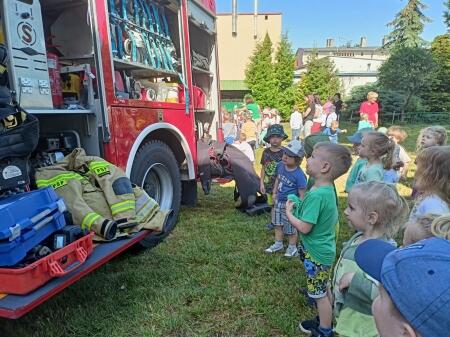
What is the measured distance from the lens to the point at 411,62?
74.5ft

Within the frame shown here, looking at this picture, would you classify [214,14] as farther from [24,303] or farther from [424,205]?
[24,303]

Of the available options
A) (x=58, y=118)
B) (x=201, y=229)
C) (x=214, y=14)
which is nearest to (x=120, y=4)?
(x=58, y=118)

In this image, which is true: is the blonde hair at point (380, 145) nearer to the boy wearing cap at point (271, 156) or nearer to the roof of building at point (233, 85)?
the boy wearing cap at point (271, 156)

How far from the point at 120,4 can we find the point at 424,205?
3.08 metres

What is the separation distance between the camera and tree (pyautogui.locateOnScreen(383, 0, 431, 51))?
33.8 meters

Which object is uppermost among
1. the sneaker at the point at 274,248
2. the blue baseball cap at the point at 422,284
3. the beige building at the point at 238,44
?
the beige building at the point at 238,44

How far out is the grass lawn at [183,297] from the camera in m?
2.61

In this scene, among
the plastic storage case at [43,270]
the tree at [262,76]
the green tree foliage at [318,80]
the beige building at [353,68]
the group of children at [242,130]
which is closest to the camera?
the plastic storage case at [43,270]

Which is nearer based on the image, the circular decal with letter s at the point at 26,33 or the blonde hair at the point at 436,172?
the blonde hair at the point at 436,172

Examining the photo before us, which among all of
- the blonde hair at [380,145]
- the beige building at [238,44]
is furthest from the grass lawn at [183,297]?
the beige building at [238,44]

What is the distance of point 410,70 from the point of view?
22.8m

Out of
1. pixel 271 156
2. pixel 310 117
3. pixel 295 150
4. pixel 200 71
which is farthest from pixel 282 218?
pixel 310 117

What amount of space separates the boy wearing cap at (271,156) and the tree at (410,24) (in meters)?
33.9

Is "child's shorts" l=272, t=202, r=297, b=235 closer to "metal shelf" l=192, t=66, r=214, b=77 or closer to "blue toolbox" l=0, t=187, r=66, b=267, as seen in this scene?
"blue toolbox" l=0, t=187, r=66, b=267
